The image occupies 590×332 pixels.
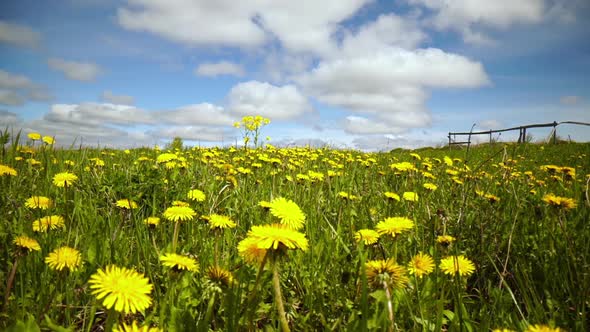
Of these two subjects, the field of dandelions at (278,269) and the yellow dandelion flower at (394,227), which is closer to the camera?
the field of dandelions at (278,269)

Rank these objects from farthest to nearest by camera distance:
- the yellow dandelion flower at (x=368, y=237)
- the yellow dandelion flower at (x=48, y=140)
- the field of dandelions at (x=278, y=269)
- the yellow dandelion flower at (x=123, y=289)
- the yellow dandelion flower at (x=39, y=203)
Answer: the yellow dandelion flower at (x=48, y=140) → the yellow dandelion flower at (x=39, y=203) → the yellow dandelion flower at (x=368, y=237) → the field of dandelions at (x=278, y=269) → the yellow dandelion flower at (x=123, y=289)

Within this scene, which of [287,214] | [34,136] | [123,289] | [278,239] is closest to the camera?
[123,289]

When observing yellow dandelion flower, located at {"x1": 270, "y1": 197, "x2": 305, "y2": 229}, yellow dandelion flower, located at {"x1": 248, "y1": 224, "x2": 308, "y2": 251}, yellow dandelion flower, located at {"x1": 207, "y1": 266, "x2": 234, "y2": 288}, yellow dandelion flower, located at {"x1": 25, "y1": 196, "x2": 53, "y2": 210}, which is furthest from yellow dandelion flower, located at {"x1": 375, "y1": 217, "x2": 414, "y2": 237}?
yellow dandelion flower, located at {"x1": 25, "y1": 196, "x2": 53, "y2": 210}

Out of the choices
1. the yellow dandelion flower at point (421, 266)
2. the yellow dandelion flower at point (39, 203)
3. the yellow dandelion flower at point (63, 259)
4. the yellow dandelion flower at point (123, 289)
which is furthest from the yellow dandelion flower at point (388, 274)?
the yellow dandelion flower at point (39, 203)

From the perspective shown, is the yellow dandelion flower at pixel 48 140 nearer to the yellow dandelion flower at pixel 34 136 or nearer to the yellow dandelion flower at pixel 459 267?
the yellow dandelion flower at pixel 34 136

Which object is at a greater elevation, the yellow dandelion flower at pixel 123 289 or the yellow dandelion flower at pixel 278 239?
the yellow dandelion flower at pixel 278 239

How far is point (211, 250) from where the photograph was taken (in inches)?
78.7

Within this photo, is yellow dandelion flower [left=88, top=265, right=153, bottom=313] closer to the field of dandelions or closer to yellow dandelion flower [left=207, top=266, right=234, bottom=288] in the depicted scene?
the field of dandelions

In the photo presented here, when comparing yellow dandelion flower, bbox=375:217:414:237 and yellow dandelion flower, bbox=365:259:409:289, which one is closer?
yellow dandelion flower, bbox=365:259:409:289

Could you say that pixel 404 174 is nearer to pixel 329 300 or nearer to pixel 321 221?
pixel 321 221

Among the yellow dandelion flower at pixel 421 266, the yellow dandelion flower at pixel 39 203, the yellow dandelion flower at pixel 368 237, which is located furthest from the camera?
the yellow dandelion flower at pixel 39 203

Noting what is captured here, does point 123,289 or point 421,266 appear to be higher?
point 123,289

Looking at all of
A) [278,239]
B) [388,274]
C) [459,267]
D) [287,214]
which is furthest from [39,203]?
[459,267]

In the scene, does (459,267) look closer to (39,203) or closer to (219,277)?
(219,277)
